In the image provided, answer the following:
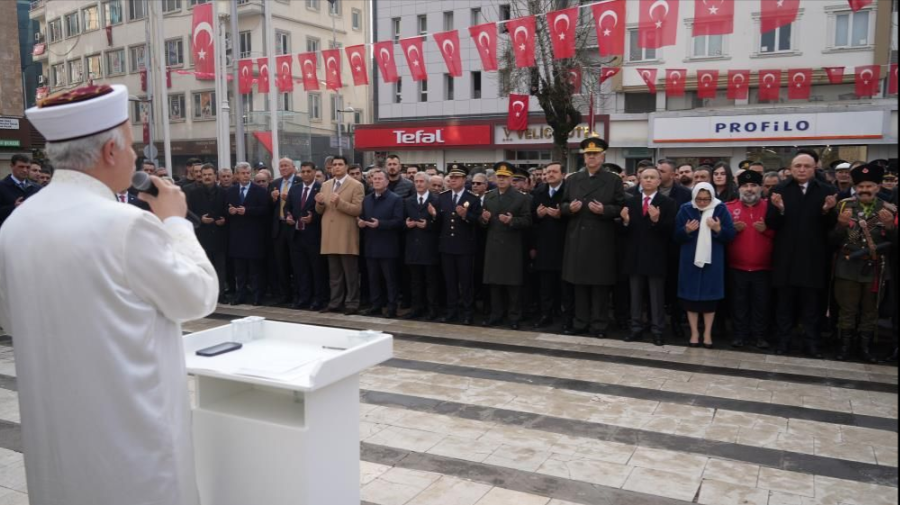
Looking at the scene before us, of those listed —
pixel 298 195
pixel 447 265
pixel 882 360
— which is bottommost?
pixel 882 360

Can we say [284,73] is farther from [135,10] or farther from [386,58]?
[135,10]

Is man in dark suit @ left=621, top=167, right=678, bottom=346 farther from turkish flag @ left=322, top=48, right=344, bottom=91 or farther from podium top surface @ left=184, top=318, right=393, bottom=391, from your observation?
turkish flag @ left=322, top=48, right=344, bottom=91

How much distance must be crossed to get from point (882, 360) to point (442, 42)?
32.0 ft

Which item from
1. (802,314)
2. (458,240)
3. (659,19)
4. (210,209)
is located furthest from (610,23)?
(210,209)

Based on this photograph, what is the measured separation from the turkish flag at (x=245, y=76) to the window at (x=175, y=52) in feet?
74.0

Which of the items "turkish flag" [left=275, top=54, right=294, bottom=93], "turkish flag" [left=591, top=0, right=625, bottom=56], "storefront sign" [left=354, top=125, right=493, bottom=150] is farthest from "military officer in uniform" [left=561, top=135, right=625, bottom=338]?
"storefront sign" [left=354, top=125, right=493, bottom=150]

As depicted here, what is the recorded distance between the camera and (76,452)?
2107mm

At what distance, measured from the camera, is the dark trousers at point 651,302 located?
7305 mm

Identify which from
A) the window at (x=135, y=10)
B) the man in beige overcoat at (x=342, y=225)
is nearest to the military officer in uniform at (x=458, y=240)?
the man in beige overcoat at (x=342, y=225)

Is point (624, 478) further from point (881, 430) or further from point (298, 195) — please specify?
point (298, 195)

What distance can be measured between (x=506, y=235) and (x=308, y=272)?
2960 mm

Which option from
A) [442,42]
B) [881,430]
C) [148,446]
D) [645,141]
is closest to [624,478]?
[881,430]

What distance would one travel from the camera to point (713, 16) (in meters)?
11.3

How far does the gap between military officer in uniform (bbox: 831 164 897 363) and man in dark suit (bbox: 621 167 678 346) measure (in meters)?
1.58
